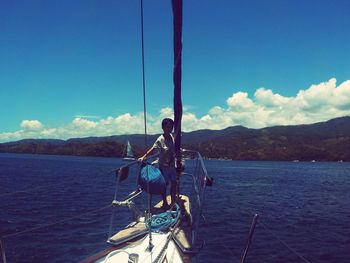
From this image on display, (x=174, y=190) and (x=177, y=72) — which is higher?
(x=177, y=72)

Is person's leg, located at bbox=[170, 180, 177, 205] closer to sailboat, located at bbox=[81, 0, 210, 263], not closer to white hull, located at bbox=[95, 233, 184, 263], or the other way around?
sailboat, located at bbox=[81, 0, 210, 263]

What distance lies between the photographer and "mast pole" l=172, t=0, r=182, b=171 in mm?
8284

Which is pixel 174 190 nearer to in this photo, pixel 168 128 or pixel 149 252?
pixel 168 128

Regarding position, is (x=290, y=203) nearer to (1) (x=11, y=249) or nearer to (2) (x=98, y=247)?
(2) (x=98, y=247)

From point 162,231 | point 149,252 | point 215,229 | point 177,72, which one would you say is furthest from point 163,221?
point 215,229

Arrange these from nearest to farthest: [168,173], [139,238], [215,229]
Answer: [139,238], [168,173], [215,229]

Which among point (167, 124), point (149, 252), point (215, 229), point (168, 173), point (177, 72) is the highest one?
point (177, 72)

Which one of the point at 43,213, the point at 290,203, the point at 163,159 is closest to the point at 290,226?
the point at 290,203

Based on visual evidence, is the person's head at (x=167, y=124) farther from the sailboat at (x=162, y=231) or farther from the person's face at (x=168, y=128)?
the sailboat at (x=162, y=231)

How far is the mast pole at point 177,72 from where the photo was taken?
8284mm

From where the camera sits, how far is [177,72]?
9.20 meters

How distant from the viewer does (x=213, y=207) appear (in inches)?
1099

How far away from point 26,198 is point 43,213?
308 inches

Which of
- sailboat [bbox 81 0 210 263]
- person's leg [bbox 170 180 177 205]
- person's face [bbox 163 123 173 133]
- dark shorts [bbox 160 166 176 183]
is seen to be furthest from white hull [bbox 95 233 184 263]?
person's face [bbox 163 123 173 133]
